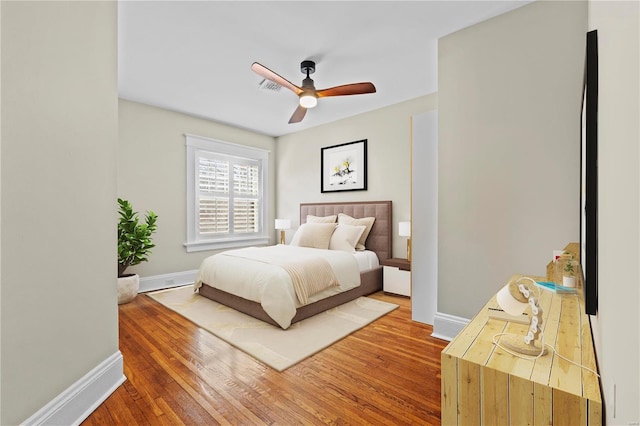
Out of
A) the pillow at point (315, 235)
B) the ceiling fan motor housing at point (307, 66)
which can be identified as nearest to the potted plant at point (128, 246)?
the pillow at point (315, 235)

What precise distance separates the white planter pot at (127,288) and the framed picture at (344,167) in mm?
3196

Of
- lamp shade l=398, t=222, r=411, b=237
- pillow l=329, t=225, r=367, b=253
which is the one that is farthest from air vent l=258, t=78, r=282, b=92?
lamp shade l=398, t=222, r=411, b=237

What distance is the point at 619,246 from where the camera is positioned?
0.63 metres

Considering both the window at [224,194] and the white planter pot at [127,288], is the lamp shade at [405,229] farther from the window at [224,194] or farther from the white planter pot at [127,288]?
the white planter pot at [127,288]

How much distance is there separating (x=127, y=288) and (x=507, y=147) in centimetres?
438

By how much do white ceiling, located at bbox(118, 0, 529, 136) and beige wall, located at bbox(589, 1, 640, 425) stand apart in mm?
1964

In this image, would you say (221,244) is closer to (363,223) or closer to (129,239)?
(129,239)

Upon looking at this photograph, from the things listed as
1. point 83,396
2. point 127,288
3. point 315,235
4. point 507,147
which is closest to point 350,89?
point 507,147

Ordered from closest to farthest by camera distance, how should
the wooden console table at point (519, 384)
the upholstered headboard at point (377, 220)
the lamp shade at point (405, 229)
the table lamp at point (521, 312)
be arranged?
the wooden console table at point (519, 384) → the table lamp at point (521, 312) → the lamp shade at point (405, 229) → the upholstered headboard at point (377, 220)

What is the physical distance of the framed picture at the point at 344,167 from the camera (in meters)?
4.82

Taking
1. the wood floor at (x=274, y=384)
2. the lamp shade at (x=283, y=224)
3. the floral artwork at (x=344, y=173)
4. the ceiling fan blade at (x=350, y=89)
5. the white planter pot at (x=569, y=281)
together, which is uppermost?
the ceiling fan blade at (x=350, y=89)

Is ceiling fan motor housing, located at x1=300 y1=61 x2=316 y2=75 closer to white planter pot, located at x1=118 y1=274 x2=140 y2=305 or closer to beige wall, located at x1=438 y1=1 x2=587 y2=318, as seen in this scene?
beige wall, located at x1=438 y1=1 x2=587 y2=318

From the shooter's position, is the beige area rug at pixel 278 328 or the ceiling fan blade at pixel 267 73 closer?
the beige area rug at pixel 278 328

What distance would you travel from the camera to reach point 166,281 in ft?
14.7
